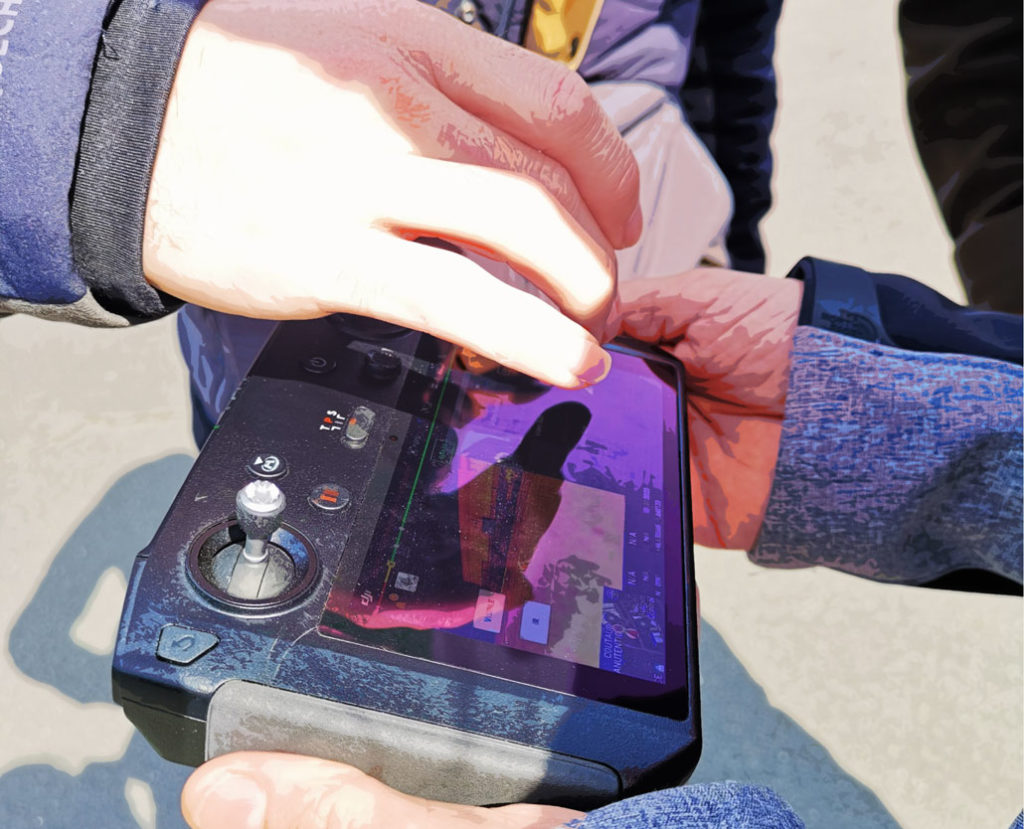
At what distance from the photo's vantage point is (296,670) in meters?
0.43

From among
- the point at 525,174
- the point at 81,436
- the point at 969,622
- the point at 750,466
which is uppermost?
the point at 525,174

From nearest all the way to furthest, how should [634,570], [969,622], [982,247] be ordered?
[634,570] → [982,247] → [969,622]

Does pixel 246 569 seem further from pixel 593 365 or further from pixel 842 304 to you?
pixel 842 304

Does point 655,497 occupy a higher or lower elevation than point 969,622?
higher

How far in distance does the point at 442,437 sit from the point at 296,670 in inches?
7.7

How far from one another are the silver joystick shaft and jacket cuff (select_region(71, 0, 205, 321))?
0.43ft

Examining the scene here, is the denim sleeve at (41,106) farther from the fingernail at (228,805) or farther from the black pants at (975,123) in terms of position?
the black pants at (975,123)

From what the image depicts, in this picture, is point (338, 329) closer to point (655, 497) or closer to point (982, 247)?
point (655, 497)

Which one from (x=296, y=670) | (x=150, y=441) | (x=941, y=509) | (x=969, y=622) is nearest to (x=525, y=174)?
(x=296, y=670)

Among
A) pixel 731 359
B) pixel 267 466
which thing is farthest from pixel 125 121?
pixel 731 359

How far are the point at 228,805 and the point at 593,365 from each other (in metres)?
0.27

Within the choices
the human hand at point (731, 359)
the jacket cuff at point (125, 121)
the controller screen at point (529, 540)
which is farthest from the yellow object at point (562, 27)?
the jacket cuff at point (125, 121)

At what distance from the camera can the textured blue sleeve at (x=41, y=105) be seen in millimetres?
406

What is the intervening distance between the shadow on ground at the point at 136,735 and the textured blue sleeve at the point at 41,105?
0.59 meters
